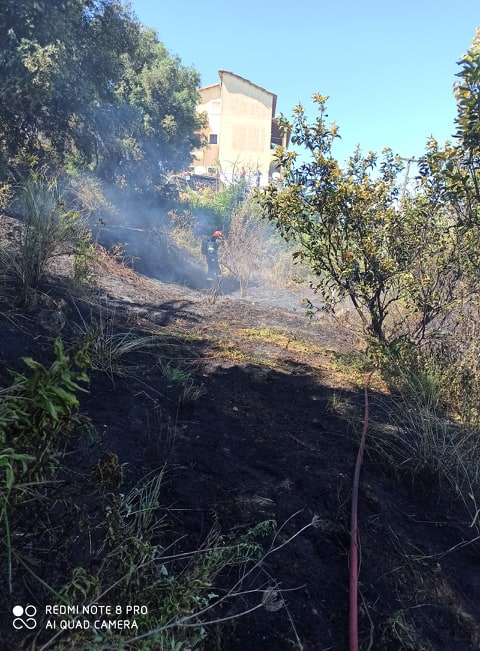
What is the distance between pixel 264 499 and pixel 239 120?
98.6 feet

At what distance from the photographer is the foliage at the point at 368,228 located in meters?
4.47

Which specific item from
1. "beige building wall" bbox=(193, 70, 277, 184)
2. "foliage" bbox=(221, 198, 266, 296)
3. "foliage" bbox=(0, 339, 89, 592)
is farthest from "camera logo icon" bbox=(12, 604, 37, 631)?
"beige building wall" bbox=(193, 70, 277, 184)

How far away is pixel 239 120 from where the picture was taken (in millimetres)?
28594

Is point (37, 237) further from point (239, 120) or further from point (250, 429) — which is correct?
point (239, 120)

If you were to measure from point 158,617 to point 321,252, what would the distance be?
393cm

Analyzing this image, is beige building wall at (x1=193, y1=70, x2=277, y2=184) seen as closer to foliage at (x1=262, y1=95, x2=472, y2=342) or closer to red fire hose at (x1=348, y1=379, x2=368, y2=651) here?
foliage at (x1=262, y1=95, x2=472, y2=342)

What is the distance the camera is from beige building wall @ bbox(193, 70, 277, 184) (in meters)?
28.1

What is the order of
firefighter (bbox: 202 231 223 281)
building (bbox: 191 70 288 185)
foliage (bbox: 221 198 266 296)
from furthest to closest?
1. building (bbox: 191 70 288 185)
2. firefighter (bbox: 202 231 223 281)
3. foliage (bbox: 221 198 266 296)

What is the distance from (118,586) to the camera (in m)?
1.48

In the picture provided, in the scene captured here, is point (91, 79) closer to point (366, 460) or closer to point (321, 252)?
point (321, 252)

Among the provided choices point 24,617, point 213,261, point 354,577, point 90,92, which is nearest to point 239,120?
point 213,261

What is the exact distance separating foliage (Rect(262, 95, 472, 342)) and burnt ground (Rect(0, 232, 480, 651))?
45.6 inches

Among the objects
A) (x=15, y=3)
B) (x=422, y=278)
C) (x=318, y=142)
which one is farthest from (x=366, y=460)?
(x=15, y=3)

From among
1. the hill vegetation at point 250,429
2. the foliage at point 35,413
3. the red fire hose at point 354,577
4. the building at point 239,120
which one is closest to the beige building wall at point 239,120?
the building at point 239,120
